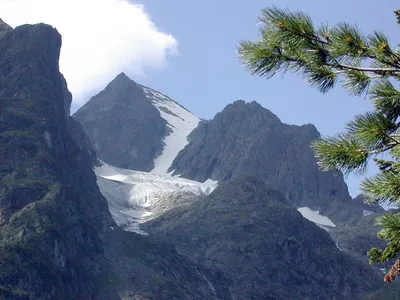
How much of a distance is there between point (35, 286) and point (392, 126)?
180 meters

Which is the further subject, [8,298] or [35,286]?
[35,286]

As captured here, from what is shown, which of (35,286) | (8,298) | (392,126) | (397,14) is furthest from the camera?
(35,286)

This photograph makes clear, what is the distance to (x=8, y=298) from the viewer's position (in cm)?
17275

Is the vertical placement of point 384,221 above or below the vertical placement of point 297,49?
below

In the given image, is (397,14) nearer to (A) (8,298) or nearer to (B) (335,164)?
(B) (335,164)

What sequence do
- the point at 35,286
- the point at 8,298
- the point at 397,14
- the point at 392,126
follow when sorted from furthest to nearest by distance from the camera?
the point at 35,286 → the point at 8,298 → the point at 392,126 → the point at 397,14

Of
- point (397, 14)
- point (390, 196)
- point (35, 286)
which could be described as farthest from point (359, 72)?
point (35, 286)

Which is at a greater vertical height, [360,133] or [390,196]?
[360,133]

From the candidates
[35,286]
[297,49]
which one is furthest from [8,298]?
[297,49]

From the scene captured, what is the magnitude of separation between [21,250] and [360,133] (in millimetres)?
185513

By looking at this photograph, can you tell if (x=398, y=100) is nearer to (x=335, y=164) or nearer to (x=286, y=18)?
(x=335, y=164)

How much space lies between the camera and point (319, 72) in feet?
54.3

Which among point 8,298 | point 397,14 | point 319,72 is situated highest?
point 397,14

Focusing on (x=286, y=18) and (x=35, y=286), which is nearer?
(x=286, y=18)
